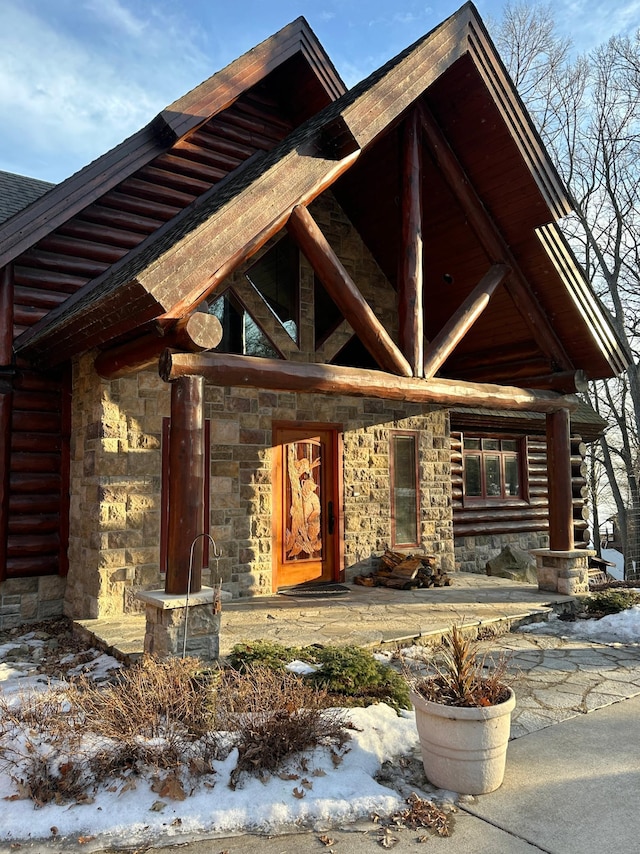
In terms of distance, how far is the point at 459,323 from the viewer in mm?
7887

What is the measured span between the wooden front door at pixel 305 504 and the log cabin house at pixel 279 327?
0.15ft

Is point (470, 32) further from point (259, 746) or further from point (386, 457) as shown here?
point (259, 746)

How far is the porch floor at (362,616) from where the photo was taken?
6.45 m

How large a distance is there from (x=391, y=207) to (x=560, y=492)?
17.1 feet

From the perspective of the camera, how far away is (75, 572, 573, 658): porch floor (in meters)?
6.45

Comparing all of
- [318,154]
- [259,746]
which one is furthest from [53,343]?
[259,746]

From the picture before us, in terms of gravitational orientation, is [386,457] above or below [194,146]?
below

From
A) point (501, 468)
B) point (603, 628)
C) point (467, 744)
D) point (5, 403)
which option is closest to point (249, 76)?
point (5, 403)

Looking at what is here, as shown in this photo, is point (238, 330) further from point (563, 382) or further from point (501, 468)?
point (501, 468)

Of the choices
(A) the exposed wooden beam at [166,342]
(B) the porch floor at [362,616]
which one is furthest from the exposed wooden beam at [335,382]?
(B) the porch floor at [362,616]

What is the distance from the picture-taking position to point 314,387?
6.76 m

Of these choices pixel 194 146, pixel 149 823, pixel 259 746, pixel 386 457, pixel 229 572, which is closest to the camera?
pixel 149 823

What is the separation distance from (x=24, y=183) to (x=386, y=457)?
7911mm

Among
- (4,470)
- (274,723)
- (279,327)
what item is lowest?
(274,723)
